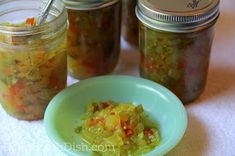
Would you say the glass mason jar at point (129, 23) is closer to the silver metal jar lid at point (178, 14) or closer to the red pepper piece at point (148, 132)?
the silver metal jar lid at point (178, 14)

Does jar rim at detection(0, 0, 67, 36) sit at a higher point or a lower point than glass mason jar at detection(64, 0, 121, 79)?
higher

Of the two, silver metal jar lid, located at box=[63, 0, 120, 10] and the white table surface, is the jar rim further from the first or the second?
the white table surface

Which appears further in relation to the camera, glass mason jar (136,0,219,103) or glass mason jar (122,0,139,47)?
glass mason jar (122,0,139,47)

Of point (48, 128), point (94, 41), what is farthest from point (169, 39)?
point (48, 128)

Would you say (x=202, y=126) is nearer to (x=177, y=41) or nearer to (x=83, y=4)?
(x=177, y=41)

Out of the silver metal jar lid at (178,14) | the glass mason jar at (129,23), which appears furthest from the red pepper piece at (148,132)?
the glass mason jar at (129,23)

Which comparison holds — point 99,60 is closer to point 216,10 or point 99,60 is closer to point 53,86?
point 53,86

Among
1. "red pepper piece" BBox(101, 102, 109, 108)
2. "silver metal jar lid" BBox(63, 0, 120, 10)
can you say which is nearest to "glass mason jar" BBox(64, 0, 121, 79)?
"silver metal jar lid" BBox(63, 0, 120, 10)
